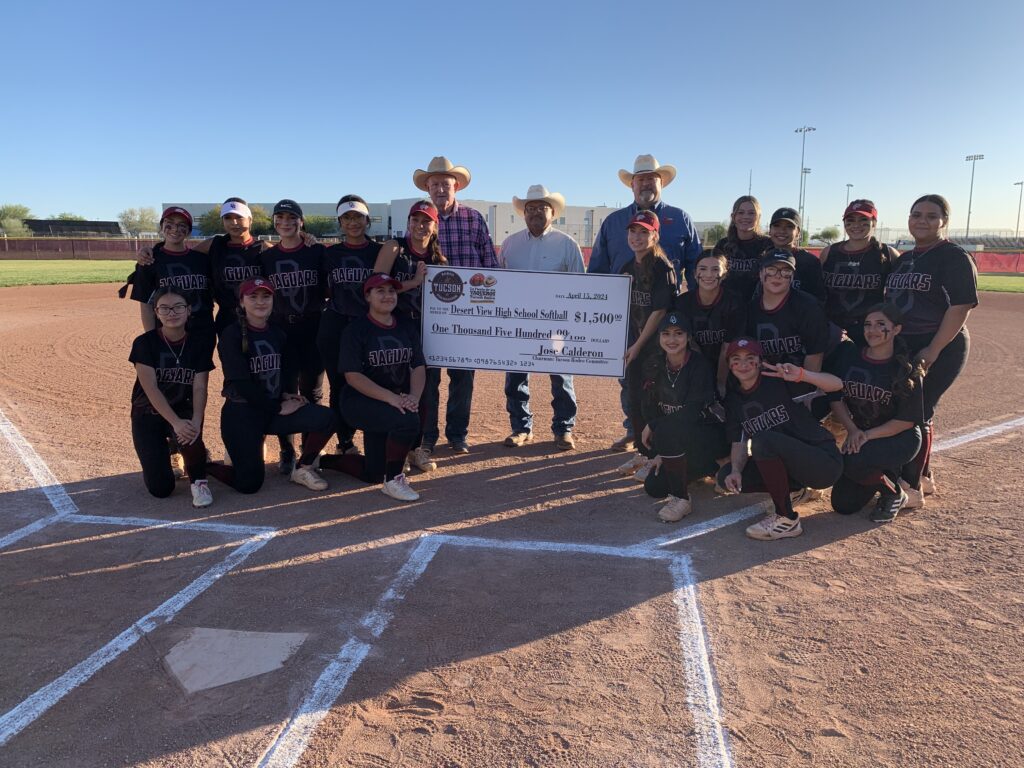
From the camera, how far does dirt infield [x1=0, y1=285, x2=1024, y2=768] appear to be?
269 cm

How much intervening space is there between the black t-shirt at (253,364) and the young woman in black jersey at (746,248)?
360 centimetres

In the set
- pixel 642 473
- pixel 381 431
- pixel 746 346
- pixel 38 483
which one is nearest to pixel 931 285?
pixel 746 346

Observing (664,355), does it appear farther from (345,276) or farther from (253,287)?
(253,287)

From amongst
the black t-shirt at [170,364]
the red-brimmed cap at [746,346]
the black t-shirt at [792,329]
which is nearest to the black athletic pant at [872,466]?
the black t-shirt at [792,329]

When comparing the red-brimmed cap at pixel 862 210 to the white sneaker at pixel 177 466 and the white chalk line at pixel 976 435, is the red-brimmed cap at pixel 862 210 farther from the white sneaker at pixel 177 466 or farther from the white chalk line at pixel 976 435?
the white sneaker at pixel 177 466

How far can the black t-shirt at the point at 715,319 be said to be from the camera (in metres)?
5.09

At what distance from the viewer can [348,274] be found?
5.57 metres

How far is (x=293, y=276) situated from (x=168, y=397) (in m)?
1.34

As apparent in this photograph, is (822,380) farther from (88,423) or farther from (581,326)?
(88,423)

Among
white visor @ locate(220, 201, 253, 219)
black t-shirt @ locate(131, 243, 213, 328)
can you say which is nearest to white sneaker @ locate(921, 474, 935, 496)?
white visor @ locate(220, 201, 253, 219)

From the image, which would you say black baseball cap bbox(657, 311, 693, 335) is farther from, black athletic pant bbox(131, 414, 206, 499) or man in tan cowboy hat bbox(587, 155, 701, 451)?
black athletic pant bbox(131, 414, 206, 499)

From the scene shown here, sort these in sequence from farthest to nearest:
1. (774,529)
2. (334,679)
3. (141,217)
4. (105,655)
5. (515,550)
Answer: (141,217)
(774,529)
(515,550)
(105,655)
(334,679)

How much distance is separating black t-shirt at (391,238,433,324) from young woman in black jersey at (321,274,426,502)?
32 cm

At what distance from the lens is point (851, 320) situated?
528 centimetres
